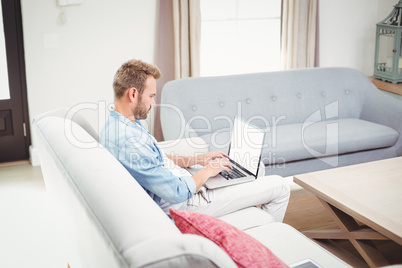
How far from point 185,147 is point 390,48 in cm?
303

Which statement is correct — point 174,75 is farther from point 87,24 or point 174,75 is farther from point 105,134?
point 105,134

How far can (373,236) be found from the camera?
2285 millimetres

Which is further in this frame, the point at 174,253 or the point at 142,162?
the point at 142,162

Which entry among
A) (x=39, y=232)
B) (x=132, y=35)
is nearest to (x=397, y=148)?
(x=132, y=35)

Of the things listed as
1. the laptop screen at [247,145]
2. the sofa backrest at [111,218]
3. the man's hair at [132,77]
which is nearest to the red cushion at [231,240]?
the sofa backrest at [111,218]

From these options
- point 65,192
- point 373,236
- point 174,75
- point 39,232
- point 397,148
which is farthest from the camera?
point 174,75

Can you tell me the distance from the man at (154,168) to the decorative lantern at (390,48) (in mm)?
2770

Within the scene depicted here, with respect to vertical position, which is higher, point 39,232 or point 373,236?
point 373,236

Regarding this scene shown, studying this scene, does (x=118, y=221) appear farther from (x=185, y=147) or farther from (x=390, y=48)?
(x=390, y=48)

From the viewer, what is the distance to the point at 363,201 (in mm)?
2268

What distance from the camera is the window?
14.8 ft

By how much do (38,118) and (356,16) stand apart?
12.7ft

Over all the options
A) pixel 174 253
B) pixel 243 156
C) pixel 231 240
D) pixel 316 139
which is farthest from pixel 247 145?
pixel 174 253

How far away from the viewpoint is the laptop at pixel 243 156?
2.36 m
